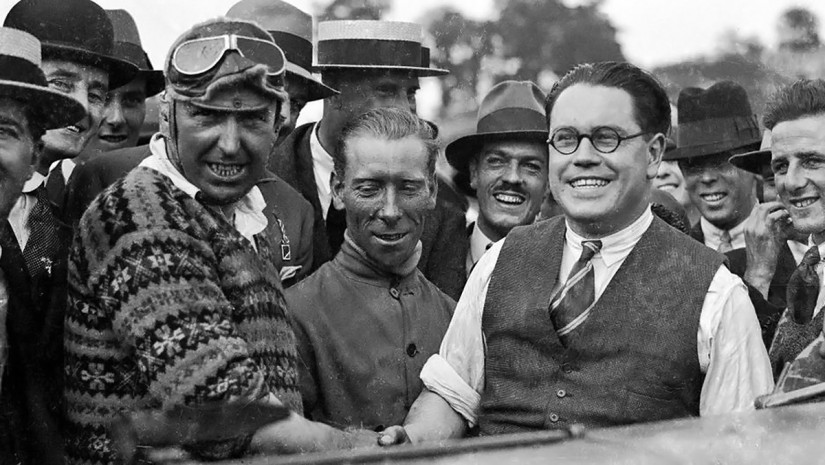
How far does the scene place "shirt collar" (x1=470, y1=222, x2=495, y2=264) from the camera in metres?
5.38

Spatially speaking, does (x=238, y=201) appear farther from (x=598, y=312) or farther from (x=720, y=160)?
(x=720, y=160)

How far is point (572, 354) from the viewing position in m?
3.57

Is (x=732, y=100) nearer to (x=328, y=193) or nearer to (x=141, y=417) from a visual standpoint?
(x=328, y=193)

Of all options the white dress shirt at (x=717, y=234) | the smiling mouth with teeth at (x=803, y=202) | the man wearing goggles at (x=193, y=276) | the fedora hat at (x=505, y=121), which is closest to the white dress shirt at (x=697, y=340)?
the man wearing goggles at (x=193, y=276)

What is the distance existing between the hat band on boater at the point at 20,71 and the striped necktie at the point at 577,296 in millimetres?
1673

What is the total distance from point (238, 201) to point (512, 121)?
7.51 ft

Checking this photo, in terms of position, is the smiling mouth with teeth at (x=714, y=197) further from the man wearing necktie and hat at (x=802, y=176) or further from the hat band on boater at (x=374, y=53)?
the man wearing necktie and hat at (x=802, y=176)

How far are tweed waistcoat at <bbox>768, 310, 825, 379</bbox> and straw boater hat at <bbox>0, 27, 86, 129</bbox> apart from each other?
2434 millimetres

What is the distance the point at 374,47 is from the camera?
5.52 metres

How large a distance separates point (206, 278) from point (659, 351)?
135 cm

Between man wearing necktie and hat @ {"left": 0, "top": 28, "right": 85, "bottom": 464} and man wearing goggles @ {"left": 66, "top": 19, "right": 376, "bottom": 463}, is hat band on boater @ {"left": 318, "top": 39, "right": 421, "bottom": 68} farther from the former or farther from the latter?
man wearing necktie and hat @ {"left": 0, "top": 28, "right": 85, "bottom": 464}

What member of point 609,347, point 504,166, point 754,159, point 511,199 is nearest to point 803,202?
point 609,347

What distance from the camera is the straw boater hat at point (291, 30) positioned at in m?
5.37

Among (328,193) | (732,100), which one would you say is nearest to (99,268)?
(328,193)
